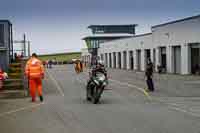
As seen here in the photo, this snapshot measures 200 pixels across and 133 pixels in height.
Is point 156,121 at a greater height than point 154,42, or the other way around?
point 154,42

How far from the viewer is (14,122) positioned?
11.6 metres

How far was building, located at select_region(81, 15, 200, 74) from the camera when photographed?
1773 inches

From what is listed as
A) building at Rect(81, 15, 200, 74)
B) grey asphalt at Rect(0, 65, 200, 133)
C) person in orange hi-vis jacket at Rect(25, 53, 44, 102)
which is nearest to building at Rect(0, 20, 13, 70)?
person in orange hi-vis jacket at Rect(25, 53, 44, 102)

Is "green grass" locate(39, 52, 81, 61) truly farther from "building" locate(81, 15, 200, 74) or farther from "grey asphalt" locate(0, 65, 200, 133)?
"grey asphalt" locate(0, 65, 200, 133)

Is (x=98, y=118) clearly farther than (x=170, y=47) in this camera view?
No

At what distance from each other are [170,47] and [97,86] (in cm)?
3539

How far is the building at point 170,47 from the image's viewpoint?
148 ft

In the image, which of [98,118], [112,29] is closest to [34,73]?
[98,118]

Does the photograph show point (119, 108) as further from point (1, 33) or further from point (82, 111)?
point (1, 33)

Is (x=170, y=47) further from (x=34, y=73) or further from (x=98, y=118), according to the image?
(x=98, y=118)

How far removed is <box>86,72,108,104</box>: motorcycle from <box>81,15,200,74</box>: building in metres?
28.7

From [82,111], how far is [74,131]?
3.70 meters

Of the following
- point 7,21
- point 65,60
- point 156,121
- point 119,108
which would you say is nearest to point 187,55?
point 7,21

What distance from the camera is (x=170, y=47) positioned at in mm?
50500
